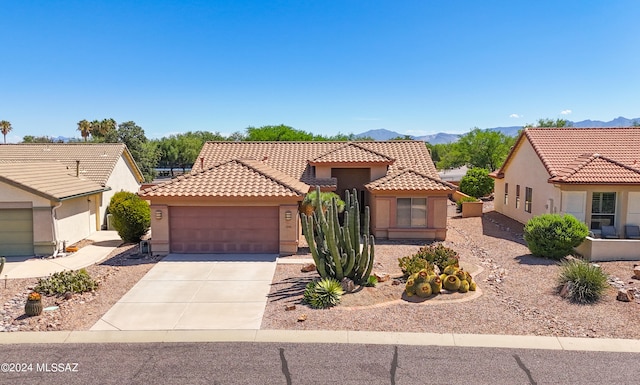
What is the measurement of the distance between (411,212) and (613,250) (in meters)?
8.03

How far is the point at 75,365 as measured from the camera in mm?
8578

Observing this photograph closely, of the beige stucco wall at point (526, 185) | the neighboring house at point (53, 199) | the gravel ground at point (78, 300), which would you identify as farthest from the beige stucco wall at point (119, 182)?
the beige stucco wall at point (526, 185)

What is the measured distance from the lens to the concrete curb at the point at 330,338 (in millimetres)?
9398

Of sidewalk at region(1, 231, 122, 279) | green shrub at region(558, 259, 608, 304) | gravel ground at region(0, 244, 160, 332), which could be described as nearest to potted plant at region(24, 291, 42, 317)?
gravel ground at region(0, 244, 160, 332)

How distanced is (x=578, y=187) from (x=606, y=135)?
6.35 meters

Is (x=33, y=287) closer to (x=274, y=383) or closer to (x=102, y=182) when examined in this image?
(x=274, y=383)

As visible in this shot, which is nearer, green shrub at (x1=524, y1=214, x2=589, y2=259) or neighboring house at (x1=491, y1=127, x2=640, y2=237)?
green shrub at (x1=524, y1=214, x2=589, y2=259)

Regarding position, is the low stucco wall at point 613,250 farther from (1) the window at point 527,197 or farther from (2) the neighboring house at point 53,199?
(2) the neighboring house at point 53,199

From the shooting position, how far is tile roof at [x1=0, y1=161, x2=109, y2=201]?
57.4ft

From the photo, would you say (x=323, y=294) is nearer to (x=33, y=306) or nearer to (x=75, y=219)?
(x=33, y=306)

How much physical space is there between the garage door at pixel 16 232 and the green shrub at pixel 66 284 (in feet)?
18.3

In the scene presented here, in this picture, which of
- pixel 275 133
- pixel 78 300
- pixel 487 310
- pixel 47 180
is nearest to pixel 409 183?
pixel 487 310

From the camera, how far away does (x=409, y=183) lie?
21031mm

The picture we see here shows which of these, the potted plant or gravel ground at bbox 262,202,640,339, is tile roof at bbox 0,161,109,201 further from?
gravel ground at bbox 262,202,640,339
